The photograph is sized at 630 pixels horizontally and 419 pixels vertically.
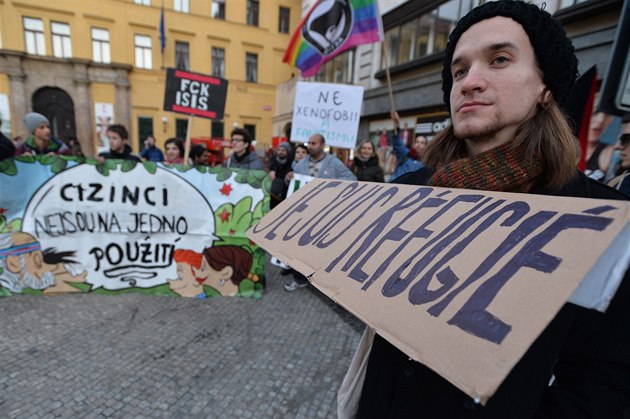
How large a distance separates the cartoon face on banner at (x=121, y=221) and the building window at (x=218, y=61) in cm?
2152

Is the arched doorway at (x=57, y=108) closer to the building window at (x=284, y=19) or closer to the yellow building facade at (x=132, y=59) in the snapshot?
the yellow building facade at (x=132, y=59)

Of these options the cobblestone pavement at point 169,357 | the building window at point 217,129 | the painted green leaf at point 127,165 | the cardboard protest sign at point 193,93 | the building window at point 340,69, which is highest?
the building window at point 340,69

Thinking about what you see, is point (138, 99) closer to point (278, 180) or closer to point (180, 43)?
point (180, 43)

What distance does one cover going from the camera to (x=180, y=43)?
21703mm

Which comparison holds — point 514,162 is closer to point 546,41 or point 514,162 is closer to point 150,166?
point 546,41

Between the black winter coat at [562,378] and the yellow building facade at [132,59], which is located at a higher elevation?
the yellow building facade at [132,59]

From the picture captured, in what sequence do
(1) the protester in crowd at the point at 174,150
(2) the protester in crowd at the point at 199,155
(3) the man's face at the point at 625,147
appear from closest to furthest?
(3) the man's face at the point at 625,147
(1) the protester in crowd at the point at 174,150
(2) the protester in crowd at the point at 199,155

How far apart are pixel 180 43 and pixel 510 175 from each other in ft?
83.1

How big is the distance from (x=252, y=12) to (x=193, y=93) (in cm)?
2243

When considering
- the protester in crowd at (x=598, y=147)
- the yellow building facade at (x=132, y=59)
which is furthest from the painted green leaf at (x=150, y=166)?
the yellow building facade at (x=132, y=59)

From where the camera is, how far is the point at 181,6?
2130 cm

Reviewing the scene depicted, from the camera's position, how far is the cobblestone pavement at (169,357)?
216cm

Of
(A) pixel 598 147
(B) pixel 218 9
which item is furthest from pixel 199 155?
(B) pixel 218 9

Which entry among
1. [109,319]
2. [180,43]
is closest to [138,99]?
[180,43]
